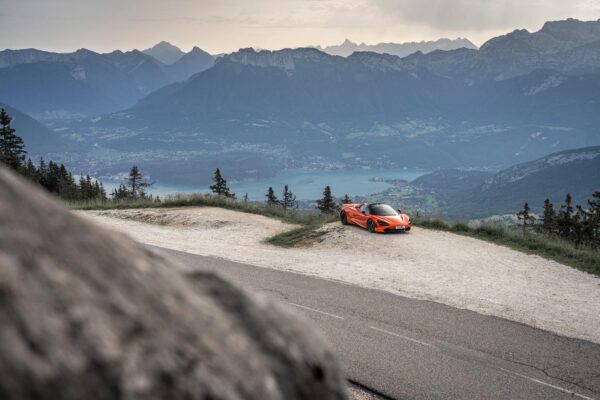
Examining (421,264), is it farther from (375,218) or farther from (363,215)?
(363,215)

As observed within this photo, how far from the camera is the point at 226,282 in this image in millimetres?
2383

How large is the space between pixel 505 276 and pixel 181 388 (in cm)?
1496

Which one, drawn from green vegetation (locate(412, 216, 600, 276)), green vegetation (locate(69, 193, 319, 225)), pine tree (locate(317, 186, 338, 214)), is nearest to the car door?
green vegetation (locate(412, 216, 600, 276))

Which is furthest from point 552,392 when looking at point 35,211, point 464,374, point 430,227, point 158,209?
point 158,209

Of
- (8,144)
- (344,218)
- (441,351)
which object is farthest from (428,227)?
(8,144)

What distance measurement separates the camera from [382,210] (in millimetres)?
22547

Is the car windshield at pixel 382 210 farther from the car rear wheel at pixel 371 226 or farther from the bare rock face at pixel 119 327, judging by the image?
the bare rock face at pixel 119 327

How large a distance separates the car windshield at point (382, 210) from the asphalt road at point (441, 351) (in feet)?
31.8

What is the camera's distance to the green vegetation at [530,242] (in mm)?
16672

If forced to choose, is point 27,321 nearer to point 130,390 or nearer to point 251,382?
point 130,390

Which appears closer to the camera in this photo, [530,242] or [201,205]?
[530,242]

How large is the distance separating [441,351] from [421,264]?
7662mm

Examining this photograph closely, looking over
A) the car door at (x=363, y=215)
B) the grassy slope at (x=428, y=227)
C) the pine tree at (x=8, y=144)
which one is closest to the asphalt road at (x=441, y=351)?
the grassy slope at (x=428, y=227)

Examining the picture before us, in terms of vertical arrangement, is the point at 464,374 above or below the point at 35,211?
below
